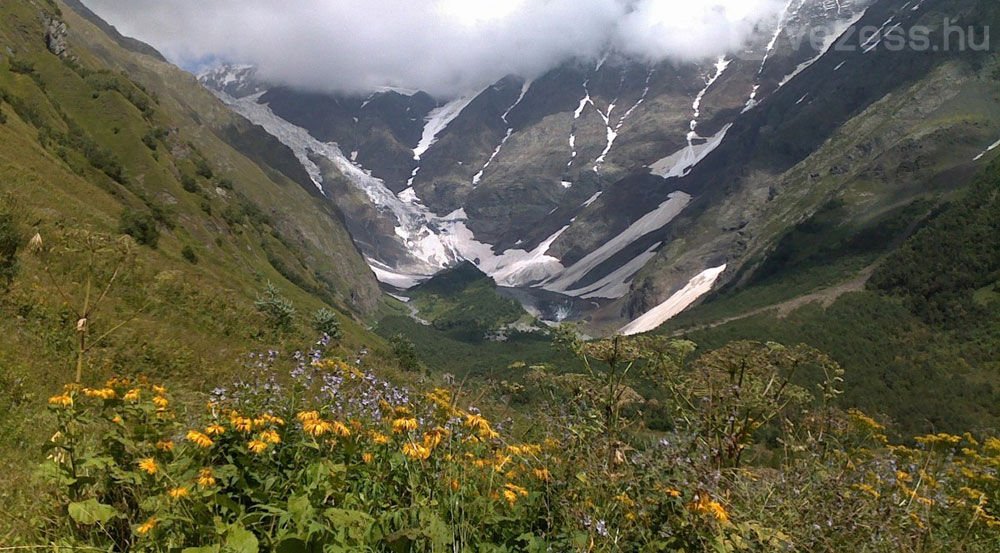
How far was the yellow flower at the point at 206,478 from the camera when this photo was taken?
3295mm

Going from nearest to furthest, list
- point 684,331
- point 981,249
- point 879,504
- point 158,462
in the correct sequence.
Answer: point 158,462 < point 879,504 < point 981,249 < point 684,331

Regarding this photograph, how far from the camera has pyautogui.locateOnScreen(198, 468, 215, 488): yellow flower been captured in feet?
10.8

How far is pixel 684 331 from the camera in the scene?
137 metres

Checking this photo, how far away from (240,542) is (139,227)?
32872 mm

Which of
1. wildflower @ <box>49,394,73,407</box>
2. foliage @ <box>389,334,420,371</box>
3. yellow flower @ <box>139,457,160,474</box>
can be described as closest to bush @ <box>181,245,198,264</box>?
foliage @ <box>389,334,420,371</box>

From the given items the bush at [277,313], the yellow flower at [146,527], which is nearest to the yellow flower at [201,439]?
the yellow flower at [146,527]

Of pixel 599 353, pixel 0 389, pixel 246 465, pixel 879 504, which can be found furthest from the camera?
pixel 0 389

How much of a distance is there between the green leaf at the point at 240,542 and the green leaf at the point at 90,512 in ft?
2.57

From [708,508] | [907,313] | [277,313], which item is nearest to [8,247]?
[277,313]

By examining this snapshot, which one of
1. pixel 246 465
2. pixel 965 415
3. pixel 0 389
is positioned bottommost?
A: pixel 965 415

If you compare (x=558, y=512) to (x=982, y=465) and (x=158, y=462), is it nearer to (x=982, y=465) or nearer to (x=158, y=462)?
(x=158, y=462)

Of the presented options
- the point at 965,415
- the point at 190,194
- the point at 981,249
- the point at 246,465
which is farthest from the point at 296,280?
the point at 981,249

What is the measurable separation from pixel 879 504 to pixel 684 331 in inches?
5452

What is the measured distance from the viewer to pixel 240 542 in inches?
121
